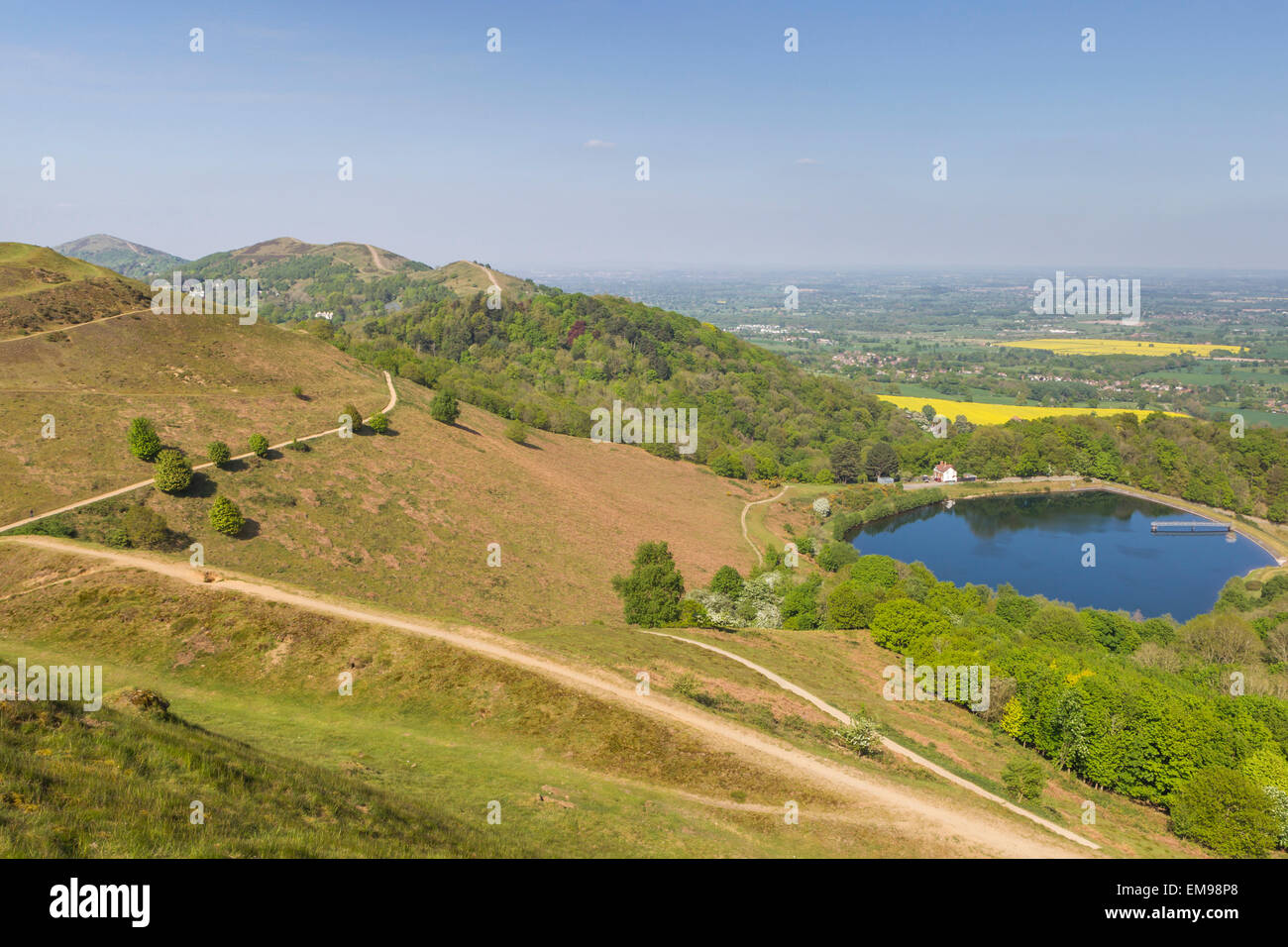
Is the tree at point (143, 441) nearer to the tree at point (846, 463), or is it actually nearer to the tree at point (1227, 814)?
the tree at point (1227, 814)

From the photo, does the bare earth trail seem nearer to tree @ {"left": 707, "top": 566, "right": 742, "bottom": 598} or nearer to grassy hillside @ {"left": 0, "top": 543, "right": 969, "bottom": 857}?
grassy hillside @ {"left": 0, "top": 543, "right": 969, "bottom": 857}

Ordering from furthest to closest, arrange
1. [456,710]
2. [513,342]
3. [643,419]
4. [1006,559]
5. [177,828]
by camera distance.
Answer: [513,342] < [643,419] < [1006,559] < [456,710] < [177,828]

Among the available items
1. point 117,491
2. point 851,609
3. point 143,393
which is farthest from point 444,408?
point 851,609

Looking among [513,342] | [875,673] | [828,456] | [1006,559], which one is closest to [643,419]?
[828,456]

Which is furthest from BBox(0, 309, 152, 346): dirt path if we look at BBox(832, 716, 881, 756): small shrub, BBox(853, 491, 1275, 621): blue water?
BBox(853, 491, 1275, 621): blue water

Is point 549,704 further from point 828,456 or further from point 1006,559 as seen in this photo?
point 828,456
